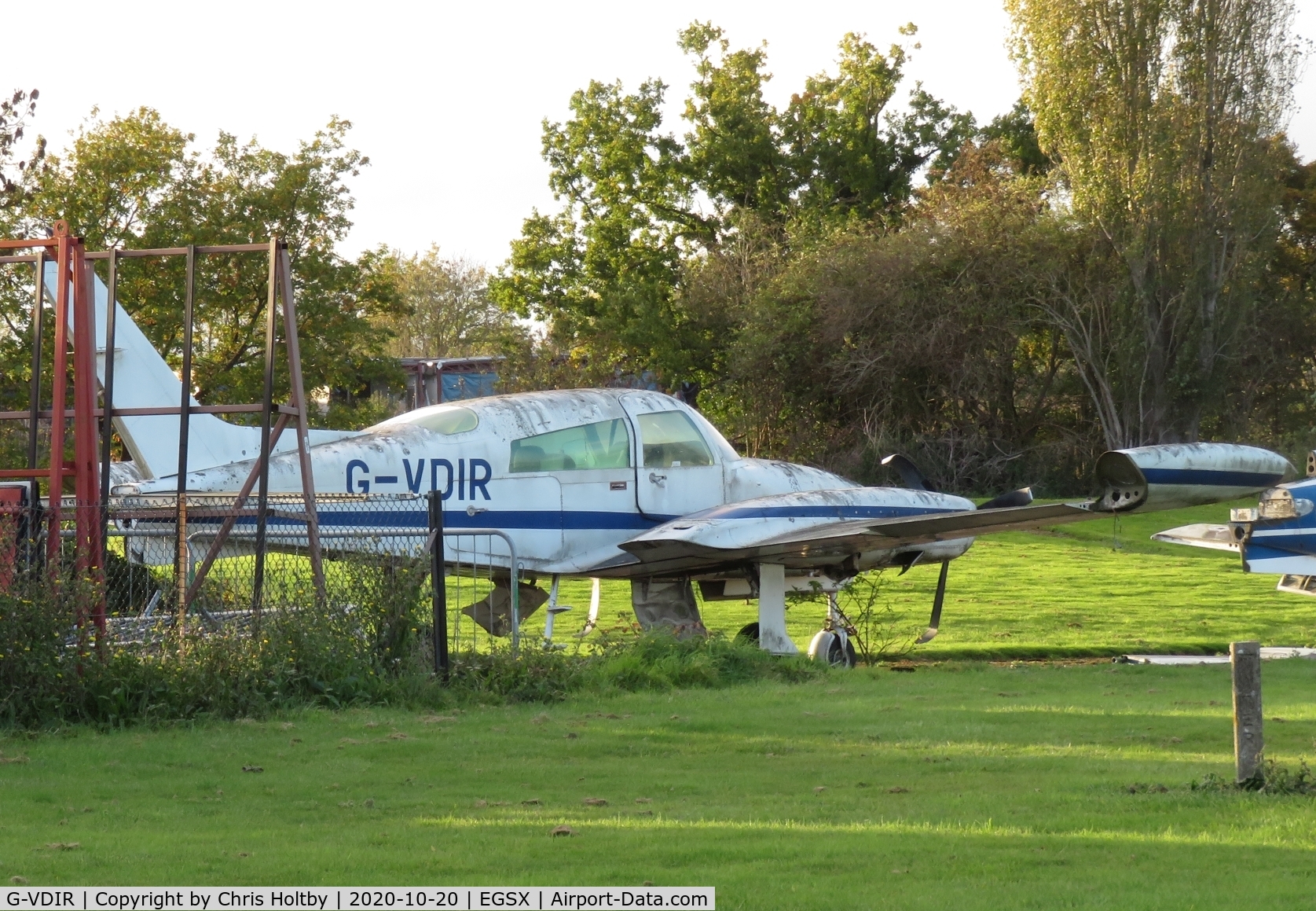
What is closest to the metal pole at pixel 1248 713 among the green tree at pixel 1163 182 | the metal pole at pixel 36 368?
the metal pole at pixel 36 368

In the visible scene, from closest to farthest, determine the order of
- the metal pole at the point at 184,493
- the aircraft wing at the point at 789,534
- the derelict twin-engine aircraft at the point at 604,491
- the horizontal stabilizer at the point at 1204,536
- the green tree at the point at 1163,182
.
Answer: the metal pole at the point at 184,493 → the derelict twin-engine aircraft at the point at 604,491 → the aircraft wing at the point at 789,534 → the horizontal stabilizer at the point at 1204,536 → the green tree at the point at 1163,182

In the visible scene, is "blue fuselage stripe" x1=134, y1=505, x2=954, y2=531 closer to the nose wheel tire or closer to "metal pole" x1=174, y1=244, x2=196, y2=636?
the nose wheel tire

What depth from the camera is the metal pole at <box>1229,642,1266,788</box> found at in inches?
288

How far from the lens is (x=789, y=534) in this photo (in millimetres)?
14586

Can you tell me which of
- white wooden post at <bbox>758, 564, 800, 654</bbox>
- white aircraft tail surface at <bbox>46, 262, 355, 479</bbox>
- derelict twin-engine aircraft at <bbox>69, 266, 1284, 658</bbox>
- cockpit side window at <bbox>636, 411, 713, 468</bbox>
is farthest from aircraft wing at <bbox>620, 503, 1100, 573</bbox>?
white aircraft tail surface at <bbox>46, 262, 355, 479</bbox>

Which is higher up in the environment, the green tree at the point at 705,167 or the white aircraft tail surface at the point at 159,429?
the green tree at the point at 705,167

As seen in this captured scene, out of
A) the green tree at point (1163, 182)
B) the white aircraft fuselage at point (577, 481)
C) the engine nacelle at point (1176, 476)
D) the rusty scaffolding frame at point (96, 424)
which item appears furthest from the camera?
the green tree at point (1163, 182)

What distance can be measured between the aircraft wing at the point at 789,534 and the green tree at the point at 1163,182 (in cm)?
2849

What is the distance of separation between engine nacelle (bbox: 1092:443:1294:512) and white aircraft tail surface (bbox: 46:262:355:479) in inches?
283

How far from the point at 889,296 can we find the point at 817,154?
11.5 meters

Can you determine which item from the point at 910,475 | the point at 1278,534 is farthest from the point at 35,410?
the point at 1278,534

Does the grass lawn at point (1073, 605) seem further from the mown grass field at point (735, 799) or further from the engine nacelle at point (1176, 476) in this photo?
the engine nacelle at point (1176, 476)

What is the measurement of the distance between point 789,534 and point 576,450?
228 cm

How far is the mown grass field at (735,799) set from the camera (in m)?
5.74
